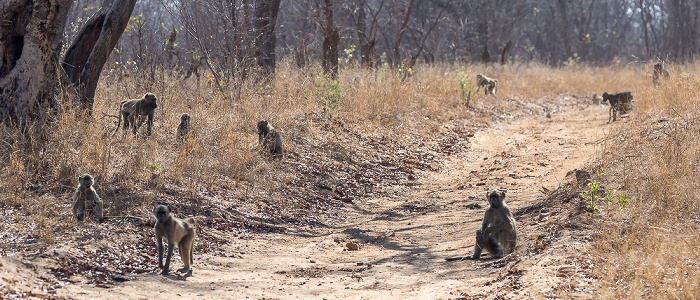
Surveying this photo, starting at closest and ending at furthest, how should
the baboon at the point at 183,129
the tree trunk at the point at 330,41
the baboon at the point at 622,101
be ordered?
the baboon at the point at 183,129, the baboon at the point at 622,101, the tree trunk at the point at 330,41

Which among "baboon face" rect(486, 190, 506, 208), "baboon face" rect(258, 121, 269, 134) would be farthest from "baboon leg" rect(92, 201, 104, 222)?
"baboon face" rect(258, 121, 269, 134)

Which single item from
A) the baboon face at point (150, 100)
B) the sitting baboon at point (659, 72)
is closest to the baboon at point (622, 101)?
the sitting baboon at point (659, 72)

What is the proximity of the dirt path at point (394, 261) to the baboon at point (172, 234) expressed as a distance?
160 millimetres

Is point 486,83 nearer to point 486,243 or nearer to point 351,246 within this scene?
point 351,246

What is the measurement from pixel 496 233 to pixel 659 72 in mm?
12442

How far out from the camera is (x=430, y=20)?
123 ft

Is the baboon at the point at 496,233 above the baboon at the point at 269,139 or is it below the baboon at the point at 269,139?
below

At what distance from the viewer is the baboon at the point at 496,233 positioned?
6254 millimetres

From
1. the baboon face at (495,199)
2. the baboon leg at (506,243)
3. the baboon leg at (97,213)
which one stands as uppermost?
the baboon face at (495,199)

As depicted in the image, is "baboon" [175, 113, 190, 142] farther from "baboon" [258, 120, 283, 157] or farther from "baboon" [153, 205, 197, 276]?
"baboon" [153, 205, 197, 276]

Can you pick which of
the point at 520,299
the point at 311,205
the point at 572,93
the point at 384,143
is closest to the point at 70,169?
the point at 311,205

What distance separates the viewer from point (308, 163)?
1052 cm

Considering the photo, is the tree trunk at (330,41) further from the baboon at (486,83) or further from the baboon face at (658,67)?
the baboon face at (658,67)

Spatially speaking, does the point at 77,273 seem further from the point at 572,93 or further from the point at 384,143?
the point at 572,93
